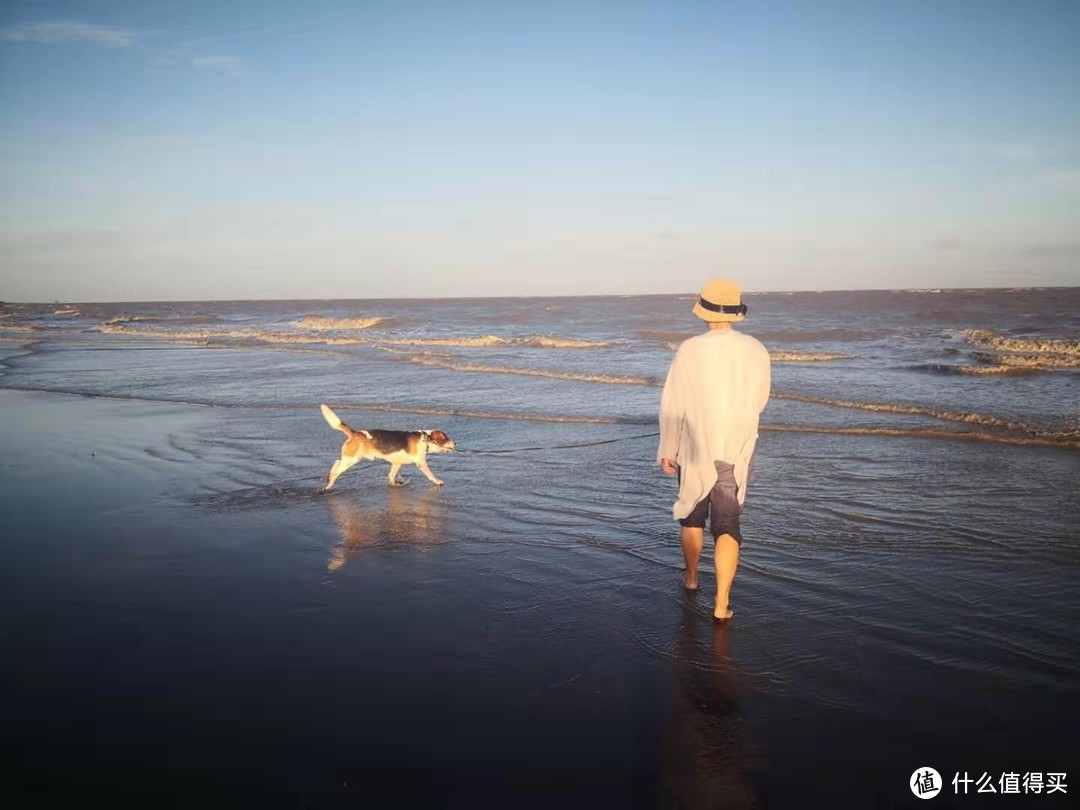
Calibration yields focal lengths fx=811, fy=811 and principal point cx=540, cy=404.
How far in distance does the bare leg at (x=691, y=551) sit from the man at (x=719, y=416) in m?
0.20

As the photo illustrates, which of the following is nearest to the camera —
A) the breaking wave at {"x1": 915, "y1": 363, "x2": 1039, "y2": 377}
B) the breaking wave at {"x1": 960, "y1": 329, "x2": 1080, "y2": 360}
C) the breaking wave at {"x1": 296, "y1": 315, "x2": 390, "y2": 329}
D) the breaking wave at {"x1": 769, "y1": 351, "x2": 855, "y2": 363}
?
the breaking wave at {"x1": 915, "y1": 363, "x2": 1039, "y2": 377}

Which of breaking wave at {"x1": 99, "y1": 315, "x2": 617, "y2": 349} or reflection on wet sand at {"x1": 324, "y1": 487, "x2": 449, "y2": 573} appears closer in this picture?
reflection on wet sand at {"x1": 324, "y1": 487, "x2": 449, "y2": 573}

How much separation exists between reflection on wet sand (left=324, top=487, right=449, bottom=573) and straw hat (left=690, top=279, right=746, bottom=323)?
122 inches

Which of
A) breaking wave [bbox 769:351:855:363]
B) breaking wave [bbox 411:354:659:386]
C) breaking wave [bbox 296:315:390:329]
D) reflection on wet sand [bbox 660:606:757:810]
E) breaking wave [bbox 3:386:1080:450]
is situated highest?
breaking wave [bbox 296:315:390:329]

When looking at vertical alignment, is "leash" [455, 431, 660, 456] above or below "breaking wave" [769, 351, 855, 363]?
below

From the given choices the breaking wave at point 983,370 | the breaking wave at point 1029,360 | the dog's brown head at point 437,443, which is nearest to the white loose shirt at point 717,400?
the dog's brown head at point 437,443

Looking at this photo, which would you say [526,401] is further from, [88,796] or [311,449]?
[88,796]

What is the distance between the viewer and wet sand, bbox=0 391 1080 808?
10.8 feet

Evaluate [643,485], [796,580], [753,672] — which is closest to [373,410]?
[643,485]

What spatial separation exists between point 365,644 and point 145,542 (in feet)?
9.84

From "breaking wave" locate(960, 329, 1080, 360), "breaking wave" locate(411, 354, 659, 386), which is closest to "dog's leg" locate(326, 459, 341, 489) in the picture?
"breaking wave" locate(411, 354, 659, 386)

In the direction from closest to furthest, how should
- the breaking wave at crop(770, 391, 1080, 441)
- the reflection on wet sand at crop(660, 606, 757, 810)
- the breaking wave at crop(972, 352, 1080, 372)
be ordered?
the reflection on wet sand at crop(660, 606, 757, 810) → the breaking wave at crop(770, 391, 1080, 441) → the breaking wave at crop(972, 352, 1080, 372)

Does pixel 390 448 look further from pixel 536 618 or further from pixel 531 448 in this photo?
pixel 536 618

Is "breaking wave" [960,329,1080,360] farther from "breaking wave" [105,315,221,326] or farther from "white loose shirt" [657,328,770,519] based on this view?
"breaking wave" [105,315,221,326]
